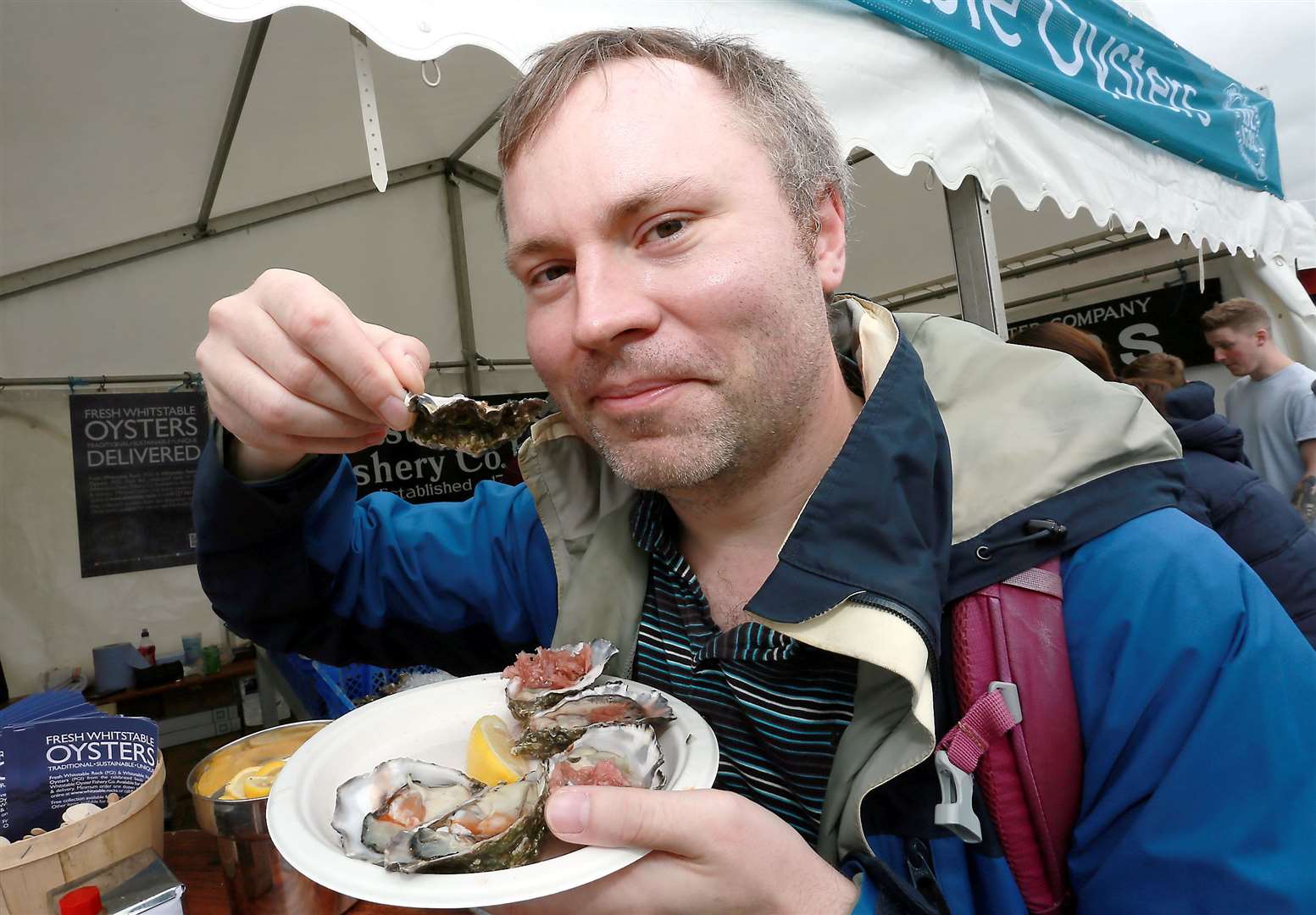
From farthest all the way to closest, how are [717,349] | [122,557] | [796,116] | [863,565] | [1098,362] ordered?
[122,557]
[1098,362]
[796,116]
[717,349]
[863,565]

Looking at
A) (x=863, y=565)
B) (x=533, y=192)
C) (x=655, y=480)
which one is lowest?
(x=863, y=565)

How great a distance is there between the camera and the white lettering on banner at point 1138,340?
6703 millimetres

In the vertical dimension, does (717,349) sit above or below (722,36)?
below

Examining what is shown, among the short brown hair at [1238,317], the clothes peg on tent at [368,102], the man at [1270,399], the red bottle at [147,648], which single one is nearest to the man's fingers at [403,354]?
the clothes peg on tent at [368,102]

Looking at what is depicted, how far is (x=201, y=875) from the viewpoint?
1.15 meters

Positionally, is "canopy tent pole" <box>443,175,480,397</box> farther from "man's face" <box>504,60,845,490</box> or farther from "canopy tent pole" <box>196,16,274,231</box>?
"man's face" <box>504,60,845,490</box>

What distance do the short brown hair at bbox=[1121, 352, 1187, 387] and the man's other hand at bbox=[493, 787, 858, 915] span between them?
390 cm

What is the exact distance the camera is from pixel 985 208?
286cm

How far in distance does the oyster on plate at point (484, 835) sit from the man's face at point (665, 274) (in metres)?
0.53

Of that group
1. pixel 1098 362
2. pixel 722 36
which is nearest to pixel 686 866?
pixel 722 36

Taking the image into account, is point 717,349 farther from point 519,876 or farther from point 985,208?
point 985,208

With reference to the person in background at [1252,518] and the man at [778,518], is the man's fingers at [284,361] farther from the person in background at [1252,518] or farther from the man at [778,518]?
the person in background at [1252,518]

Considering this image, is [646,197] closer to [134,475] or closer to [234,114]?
[234,114]

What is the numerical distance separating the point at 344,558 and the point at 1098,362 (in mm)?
2850
